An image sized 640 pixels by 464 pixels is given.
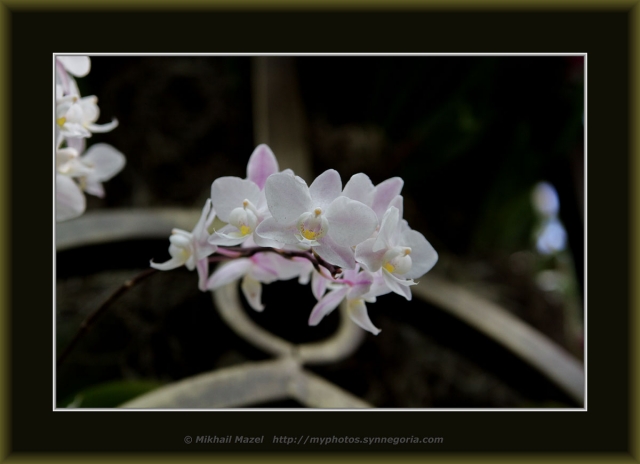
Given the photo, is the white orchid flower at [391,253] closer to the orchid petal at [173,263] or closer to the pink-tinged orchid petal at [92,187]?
the orchid petal at [173,263]

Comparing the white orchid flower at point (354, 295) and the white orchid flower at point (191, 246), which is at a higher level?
the white orchid flower at point (191, 246)

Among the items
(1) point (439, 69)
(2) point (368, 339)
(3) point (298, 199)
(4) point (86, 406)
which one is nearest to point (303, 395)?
(4) point (86, 406)

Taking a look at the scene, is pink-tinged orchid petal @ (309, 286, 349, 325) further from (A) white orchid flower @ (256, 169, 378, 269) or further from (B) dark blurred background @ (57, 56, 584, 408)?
(B) dark blurred background @ (57, 56, 584, 408)

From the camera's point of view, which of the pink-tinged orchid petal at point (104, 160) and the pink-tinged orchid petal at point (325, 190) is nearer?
the pink-tinged orchid petal at point (325, 190)

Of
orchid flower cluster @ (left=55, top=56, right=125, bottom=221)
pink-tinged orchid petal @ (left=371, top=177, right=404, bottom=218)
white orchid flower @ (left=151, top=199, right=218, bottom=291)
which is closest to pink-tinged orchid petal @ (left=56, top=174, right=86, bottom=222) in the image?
orchid flower cluster @ (left=55, top=56, right=125, bottom=221)

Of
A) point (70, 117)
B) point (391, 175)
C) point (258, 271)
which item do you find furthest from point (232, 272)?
point (391, 175)

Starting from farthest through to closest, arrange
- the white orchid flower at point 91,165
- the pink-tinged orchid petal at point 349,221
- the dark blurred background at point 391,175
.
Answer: the dark blurred background at point 391,175
the white orchid flower at point 91,165
the pink-tinged orchid petal at point 349,221

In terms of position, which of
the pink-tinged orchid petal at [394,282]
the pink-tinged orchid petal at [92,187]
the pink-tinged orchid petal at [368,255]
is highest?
the pink-tinged orchid petal at [92,187]

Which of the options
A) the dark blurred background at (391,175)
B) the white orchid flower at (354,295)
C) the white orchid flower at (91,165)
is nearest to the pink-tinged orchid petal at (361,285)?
the white orchid flower at (354,295)
